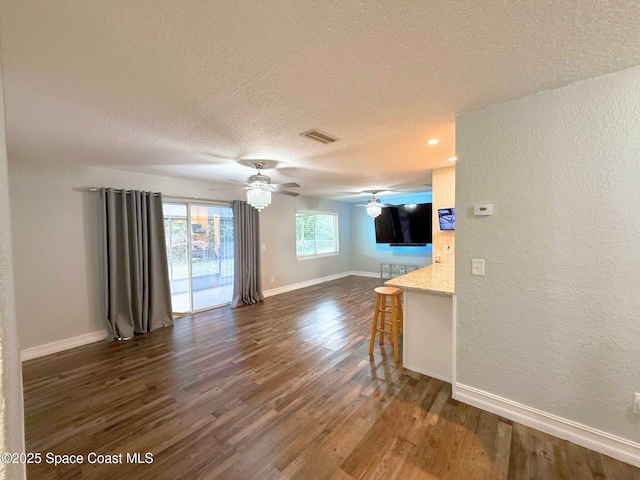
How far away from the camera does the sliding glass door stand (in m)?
4.53

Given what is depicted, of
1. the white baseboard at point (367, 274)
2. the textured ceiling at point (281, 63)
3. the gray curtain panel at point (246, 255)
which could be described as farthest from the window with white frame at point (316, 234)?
the textured ceiling at point (281, 63)

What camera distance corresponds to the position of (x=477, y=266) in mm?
2086

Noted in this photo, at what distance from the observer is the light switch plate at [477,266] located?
2.07 meters

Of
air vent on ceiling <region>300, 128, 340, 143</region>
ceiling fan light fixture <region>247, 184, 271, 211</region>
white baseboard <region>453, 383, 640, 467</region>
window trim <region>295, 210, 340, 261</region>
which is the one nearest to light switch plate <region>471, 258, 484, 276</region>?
white baseboard <region>453, 383, 640, 467</region>

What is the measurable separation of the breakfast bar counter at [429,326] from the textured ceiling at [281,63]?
1.49 meters

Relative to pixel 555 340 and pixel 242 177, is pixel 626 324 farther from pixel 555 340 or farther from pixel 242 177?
pixel 242 177

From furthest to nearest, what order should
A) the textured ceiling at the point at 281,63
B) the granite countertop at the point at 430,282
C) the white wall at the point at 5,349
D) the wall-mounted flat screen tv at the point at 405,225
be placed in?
the wall-mounted flat screen tv at the point at 405,225, the granite countertop at the point at 430,282, the textured ceiling at the point at 281,63, the white wall at the point at 5,349

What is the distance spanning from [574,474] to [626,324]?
940 millimetres

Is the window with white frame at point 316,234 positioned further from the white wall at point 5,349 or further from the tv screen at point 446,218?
the white wall at point 5,349

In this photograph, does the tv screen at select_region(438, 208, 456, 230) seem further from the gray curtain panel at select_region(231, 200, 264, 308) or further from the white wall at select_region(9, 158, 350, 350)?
the white wall at select_region(9, 158, 350, 350)

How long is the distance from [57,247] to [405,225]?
6.66 meters

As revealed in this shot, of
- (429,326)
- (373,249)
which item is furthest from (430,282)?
(373,249)

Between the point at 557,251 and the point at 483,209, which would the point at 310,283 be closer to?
the point at 483,209

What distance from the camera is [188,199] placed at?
456 centimetres
